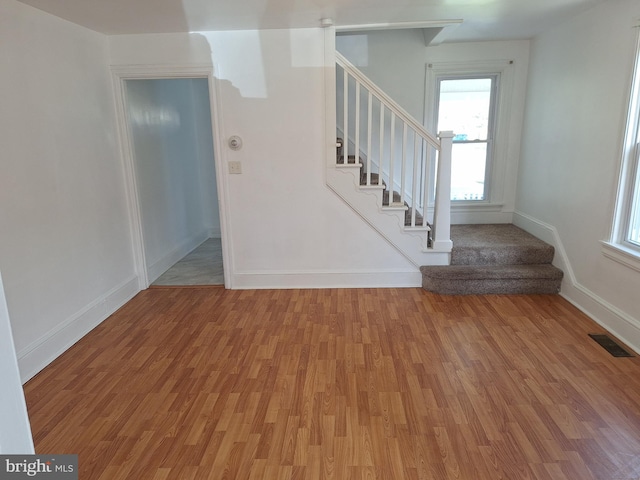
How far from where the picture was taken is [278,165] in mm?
3703

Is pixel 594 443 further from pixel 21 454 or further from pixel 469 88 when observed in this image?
pixel 469 88

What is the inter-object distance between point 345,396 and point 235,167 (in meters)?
2.33

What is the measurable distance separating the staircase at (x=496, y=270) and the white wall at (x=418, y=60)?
1.38 meters

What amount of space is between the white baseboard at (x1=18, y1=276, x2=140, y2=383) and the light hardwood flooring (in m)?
0.51

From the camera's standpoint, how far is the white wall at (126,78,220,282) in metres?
4.02

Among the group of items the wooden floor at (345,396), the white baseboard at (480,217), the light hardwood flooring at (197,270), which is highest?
the white baseboard at (480,217)

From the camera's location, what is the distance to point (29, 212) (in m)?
2.51

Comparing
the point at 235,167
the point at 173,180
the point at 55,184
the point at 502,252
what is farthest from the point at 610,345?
the point at 173,180

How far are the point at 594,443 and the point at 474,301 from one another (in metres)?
1.72

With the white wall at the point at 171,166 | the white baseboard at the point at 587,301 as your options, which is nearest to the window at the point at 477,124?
the white baseboard at the point at 587,301

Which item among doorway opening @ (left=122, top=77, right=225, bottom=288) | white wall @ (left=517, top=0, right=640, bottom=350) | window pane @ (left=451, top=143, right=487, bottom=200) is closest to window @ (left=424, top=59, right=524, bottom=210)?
window pane @ (left=451, top=143, right=487, bottom=200)

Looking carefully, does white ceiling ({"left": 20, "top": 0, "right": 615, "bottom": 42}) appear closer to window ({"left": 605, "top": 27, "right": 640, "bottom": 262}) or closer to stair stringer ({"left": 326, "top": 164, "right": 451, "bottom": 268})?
window ({"left": 605, "top": 27, "right": 640, "bottom": 262})

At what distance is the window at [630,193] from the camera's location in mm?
2727

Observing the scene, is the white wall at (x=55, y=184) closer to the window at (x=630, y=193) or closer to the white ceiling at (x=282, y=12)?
the white ceiling at (x=282, y=12)
